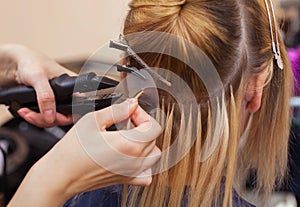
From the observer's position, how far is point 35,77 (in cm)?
71

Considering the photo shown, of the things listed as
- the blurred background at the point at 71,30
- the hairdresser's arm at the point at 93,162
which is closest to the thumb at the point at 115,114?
the hairdresser's arm at the point at 93,162

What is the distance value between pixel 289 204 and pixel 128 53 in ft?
2.75

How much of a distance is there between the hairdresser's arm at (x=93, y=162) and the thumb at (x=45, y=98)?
184 millimetres

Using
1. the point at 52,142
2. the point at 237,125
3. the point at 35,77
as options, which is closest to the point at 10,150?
the point at 52,142

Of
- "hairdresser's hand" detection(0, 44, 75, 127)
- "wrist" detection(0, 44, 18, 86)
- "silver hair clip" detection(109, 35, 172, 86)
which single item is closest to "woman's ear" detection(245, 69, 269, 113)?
"silver hair clip" detection(109, 35, 172, 86)

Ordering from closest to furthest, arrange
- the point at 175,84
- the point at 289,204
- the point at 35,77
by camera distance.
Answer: the point at 175,84 → the point at 35,77 → the point at 289,204

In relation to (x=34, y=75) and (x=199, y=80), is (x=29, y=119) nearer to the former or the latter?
(x=34, y=75)

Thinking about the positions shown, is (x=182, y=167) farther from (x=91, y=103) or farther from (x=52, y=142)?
(x=52, y=142)

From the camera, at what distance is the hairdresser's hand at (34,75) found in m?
0.69

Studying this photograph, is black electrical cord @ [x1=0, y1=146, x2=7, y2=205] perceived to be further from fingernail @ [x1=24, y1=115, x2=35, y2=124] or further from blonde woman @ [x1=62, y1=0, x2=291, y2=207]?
blonde woman @ [x1=62, y1=0, x2=291, y2=207]

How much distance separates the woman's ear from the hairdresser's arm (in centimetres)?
18

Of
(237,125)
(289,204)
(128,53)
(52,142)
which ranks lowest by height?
(289,204)

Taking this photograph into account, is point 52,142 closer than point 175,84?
No

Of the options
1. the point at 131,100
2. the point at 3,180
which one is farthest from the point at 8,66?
the point at 131,100
